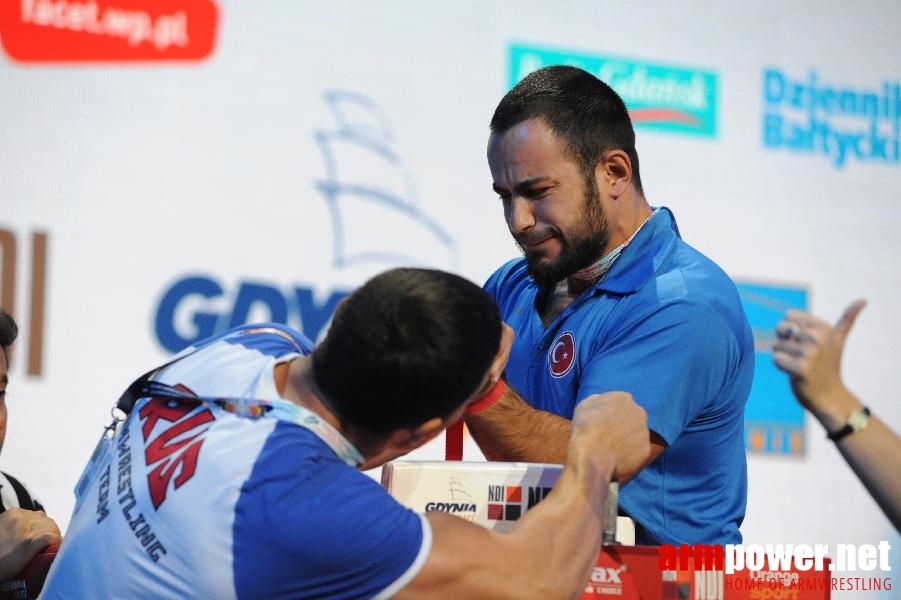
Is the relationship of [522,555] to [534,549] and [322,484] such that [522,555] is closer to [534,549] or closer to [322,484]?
[534,549]

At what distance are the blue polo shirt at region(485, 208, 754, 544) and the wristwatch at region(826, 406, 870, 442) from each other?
42 cm

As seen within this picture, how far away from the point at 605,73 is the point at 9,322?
2.39 metres

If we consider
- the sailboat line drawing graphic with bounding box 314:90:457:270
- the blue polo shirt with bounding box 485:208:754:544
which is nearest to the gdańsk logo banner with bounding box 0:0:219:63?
the sailboat line drawing graphic with bounding box 314:90:457:270

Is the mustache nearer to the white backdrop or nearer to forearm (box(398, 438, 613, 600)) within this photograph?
forearm (box(398, 438, 613, 600))

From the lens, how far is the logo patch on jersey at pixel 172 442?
1.38 metres

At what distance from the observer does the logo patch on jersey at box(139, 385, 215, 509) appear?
138 cm

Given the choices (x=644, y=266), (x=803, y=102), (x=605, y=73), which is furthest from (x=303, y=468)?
(x=803, y=102)

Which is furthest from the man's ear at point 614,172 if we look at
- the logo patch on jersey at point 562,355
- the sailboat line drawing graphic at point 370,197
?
the sailboat line drawing graphic at point 370,197

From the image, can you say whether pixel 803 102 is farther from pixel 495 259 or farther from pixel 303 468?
pixel 303 468

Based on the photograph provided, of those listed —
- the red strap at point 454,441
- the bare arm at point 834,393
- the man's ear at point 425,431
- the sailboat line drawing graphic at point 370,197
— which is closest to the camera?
the bare arm at point 834,393

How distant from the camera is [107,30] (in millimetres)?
3551

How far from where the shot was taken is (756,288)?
4.21 m

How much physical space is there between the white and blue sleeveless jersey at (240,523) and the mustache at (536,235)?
0.74 m

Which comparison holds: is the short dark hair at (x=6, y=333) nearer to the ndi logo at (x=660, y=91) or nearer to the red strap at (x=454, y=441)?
the red strap at (x=454, y=441)
